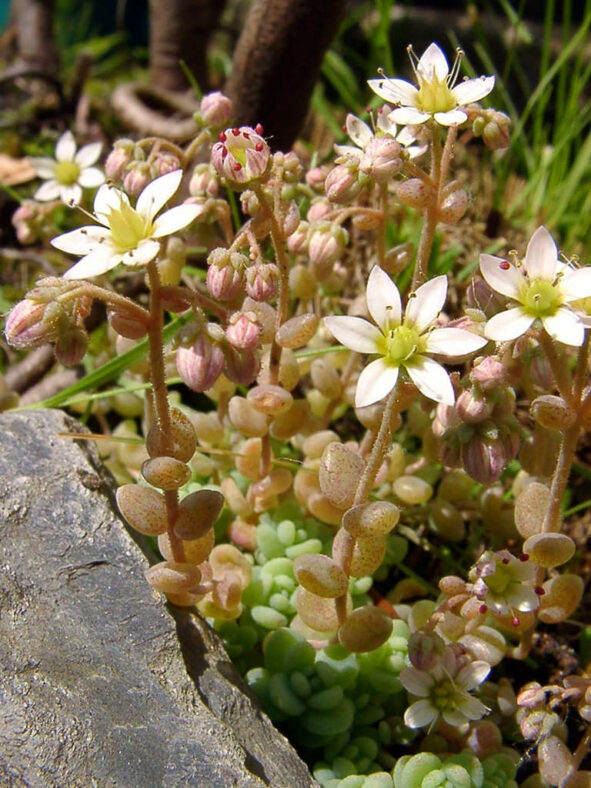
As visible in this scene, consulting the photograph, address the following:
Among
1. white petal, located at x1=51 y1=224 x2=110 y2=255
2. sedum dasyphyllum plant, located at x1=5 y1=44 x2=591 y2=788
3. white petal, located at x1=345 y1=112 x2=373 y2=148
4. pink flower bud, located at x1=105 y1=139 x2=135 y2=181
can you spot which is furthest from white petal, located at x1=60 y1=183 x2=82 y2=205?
white petal, located at x1=51 y1=224 x2=110 y2=255

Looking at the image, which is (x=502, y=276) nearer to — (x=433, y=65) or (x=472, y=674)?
(x=433, y=65)

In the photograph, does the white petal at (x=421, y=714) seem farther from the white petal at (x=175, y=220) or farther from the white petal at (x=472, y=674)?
the white petal at (x=175, y=220)

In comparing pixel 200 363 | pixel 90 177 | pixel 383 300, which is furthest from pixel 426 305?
pixel 90 177

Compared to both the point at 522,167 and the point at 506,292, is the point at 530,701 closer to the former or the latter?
the point at 506,292

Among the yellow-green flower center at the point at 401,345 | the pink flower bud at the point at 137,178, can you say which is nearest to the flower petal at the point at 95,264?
the pink flower bud at the point at 137,178

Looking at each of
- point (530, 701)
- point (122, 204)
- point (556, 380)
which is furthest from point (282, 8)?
point (530, 701)
